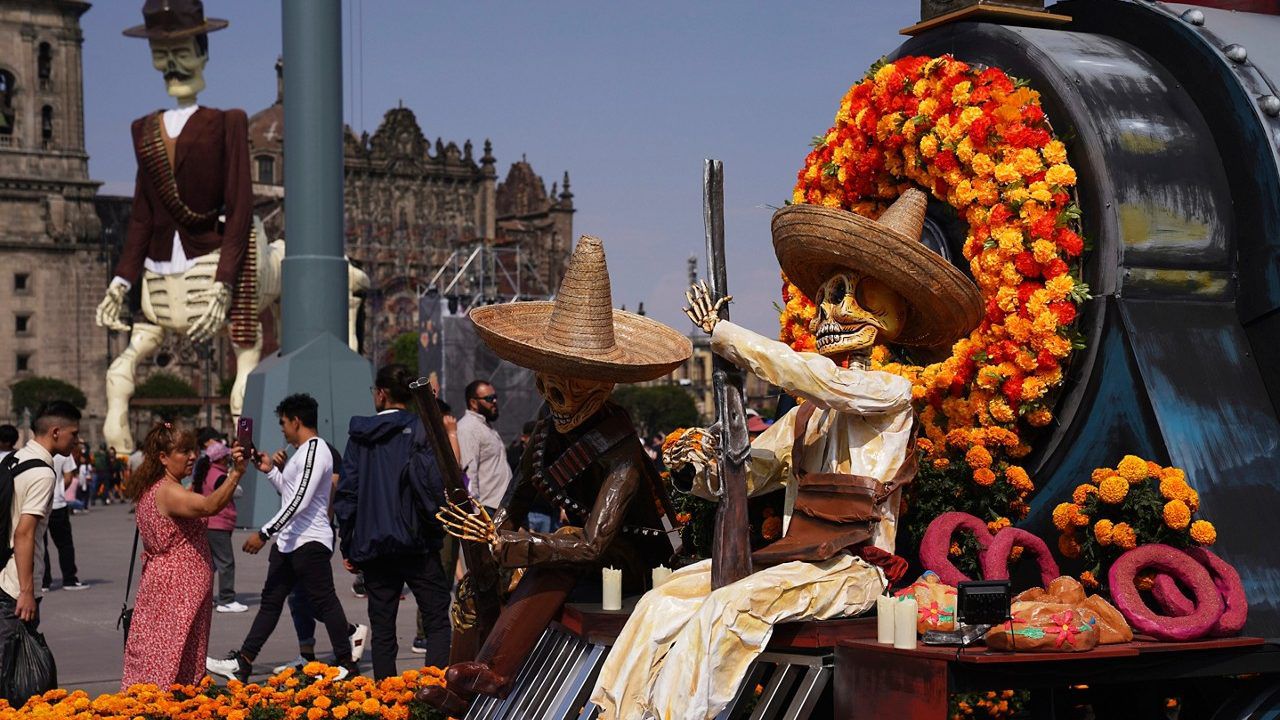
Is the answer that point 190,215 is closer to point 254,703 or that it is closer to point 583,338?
point 254,703

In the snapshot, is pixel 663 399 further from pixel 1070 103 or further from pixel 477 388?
pixel 1070 103

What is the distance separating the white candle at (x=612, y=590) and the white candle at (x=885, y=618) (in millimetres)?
1026

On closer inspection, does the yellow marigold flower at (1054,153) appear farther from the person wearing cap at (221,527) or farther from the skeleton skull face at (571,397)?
the person wearing cap at (221,527)

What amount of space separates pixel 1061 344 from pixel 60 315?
64.4 m

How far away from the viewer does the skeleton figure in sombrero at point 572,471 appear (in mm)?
5539

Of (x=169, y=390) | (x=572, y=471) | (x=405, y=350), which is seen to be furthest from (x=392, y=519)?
(x=405, y=350)

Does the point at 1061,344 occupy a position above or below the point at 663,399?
above

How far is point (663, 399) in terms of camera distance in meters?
67.3

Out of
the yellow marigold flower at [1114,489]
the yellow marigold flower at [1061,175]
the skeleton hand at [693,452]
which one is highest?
the yellow marigold flower at [1061,175]

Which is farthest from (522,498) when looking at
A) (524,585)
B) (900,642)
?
(900,642)

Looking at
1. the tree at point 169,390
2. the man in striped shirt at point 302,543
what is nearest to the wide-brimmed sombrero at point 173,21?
the man in striped shirt at point 302,543

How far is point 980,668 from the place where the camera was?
4895 millimetres

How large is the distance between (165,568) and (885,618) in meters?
3.91

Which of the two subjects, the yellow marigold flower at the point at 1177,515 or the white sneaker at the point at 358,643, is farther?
the white sneaker at the point at 358,643
